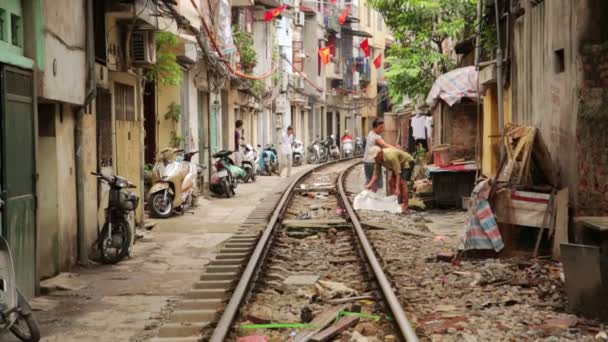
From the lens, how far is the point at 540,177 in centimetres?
1000

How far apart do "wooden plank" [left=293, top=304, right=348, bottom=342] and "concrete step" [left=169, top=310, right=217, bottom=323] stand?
0.92m

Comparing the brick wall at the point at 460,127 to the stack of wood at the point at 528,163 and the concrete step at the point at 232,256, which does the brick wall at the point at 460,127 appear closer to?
the stack of wood at the point at 528,163

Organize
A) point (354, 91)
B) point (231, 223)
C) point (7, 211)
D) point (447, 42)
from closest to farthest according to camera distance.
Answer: point (7, 211) → point (231, 223) → point (447, 42) → point (354, 91)

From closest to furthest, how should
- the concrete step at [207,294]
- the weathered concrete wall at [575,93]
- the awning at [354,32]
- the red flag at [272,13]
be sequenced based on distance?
1. the concrete step at [207,294]
2. the weathered concrete wall at [575,93]
3. the red flag at [272,13]
4. the awning at [354,32]

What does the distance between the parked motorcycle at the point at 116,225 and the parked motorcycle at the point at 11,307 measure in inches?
161

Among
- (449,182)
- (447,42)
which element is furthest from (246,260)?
(447,42)

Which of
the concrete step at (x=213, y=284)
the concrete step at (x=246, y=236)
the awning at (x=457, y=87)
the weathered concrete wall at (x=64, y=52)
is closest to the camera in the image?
the concrete step at (x=213, y=284)

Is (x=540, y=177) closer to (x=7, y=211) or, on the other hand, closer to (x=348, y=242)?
(x=348, y=242)

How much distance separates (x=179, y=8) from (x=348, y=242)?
625 centimetres

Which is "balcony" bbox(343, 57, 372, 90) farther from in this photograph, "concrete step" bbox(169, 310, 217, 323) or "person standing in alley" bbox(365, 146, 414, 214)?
"concrete step" bbox(169, 310, 217, 323)

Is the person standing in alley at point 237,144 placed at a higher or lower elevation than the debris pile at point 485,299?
higher

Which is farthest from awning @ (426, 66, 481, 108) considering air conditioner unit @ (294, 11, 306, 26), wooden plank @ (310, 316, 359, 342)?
air conditioner unit @ (294, 11, 306, 26)

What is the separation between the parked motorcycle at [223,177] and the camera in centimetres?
2039

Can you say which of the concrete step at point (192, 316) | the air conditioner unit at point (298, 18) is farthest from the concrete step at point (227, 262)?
the air conditioner unit at point (298, 18)
